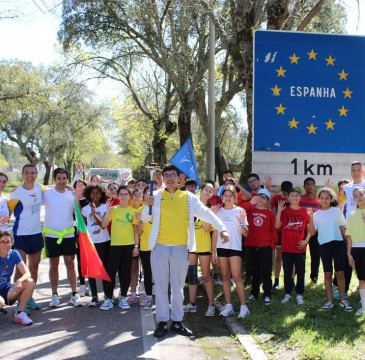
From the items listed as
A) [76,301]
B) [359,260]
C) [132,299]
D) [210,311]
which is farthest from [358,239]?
[76,301]

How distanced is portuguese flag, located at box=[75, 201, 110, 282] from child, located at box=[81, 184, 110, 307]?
15cm

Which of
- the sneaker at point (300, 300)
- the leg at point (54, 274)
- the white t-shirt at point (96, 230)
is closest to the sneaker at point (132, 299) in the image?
the white t-shirt at point (96, 230)

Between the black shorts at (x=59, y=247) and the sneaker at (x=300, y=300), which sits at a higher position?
the black shorts at (x=59, y=247)

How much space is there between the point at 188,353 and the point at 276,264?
3292 mm

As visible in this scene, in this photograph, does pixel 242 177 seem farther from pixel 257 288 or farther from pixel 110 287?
pixel 110 287

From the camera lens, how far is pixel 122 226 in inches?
269

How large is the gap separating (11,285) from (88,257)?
111 cm

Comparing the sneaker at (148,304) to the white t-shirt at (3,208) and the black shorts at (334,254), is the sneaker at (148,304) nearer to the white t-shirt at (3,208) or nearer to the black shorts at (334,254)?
the white t-shirt at (3,208)

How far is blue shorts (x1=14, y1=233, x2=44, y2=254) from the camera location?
656cm

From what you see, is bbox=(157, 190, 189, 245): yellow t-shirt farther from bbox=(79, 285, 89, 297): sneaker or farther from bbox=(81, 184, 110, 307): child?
bbox=(79, 285, 89, 297): sneaker

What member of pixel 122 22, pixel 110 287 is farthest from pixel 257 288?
pixel 122 22

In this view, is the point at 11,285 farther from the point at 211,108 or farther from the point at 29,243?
the point at 211,108

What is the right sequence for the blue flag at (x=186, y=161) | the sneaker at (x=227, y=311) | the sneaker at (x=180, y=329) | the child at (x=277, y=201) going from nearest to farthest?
the sneaker at (x=180, y=329) → the sneaker at (x=227, y=311) → the child at (x=277, y=201) → the blue flag at (x=186, y=161)

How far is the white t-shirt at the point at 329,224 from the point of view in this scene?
639cm
